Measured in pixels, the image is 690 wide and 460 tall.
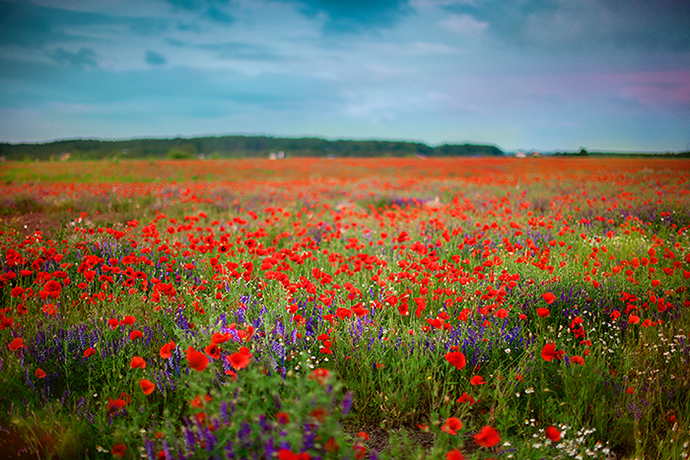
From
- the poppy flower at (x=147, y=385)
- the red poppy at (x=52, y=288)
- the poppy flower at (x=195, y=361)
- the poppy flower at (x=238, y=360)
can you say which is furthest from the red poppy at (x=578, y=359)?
the red poppy at (x=52, y=288)

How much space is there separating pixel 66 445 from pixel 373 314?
1907mm

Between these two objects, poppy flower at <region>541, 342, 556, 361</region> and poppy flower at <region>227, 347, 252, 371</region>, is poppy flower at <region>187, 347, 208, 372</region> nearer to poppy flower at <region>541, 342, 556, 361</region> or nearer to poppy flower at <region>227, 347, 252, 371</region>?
poppy flower at <region>227, 347, 252, 371</region>

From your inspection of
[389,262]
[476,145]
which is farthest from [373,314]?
[476,145]

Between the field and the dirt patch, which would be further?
the dirt patch

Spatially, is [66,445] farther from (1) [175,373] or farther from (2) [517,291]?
(2) [517,291]

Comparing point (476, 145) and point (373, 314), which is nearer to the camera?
point (373, 314)

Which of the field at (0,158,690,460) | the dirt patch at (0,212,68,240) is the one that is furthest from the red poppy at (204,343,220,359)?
the dirt patch at (0,212,68,240)

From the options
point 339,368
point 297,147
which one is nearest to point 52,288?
point 339,368

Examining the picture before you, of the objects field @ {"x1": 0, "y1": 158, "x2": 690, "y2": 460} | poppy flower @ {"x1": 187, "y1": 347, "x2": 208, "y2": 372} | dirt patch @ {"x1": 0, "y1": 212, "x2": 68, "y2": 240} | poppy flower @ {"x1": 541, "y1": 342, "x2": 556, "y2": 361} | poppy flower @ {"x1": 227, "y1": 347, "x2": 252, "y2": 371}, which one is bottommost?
field @ {"x1": 0, "y1": 158, "x2": 690, "y2": 460}

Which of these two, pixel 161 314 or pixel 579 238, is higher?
pixel 579 238

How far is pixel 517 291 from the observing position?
3.09 meters

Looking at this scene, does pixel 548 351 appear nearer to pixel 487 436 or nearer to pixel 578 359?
pixel 578 359

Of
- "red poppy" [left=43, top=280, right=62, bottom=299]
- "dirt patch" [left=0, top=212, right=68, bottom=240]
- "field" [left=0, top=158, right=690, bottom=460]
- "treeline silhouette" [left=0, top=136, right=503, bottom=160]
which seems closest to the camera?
"field" [left=0, top=158, right=690, bottom=460]

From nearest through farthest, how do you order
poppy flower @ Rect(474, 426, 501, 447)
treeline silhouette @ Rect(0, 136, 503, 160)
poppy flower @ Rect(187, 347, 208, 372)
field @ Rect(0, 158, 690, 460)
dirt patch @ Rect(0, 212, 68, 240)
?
poppy flower @ Rect(474, 426, 501, 447), poppy flower @ Rect(187, 347, 208, 372), field @ Rect(0, 158, 690, 460), dirt patch @ Rect(0, 212, 68, 240), treeline silhouette @ Rect(0, 136, 503, 160)
